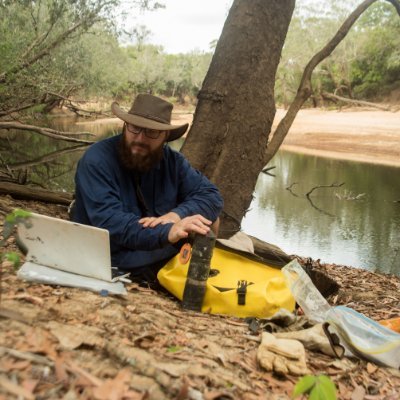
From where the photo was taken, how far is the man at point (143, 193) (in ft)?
9.41

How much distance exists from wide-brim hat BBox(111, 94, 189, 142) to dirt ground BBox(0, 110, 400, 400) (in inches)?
38.6

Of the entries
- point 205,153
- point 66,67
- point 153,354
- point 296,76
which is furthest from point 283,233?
point 296,76

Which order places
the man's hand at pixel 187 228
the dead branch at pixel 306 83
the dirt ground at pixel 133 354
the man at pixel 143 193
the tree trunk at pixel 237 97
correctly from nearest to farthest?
the dirt ground at pixel 133 354 → the man's hand at pixel 187 228 → the man at pixel 143 193 → the tree trunk at pixel 237 97 → the dead branch at pixel 306 83

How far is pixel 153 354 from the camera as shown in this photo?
203 cm

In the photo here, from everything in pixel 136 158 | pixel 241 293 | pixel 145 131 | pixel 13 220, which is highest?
pixel 145 131

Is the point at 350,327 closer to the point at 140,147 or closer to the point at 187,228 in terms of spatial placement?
the point at 187,228

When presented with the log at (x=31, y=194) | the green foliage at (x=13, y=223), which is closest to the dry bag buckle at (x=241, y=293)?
the green foliage at (x=13, y=223)

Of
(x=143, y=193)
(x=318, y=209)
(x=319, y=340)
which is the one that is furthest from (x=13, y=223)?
(x=318, y=209)

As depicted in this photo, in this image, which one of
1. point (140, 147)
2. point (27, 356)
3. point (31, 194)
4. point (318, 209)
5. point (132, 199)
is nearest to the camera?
point (27, 356)

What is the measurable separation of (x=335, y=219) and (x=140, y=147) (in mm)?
10492

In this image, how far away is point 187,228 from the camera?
277 centimetres

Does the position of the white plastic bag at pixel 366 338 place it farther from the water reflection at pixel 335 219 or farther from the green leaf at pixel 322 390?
the water reflection at pixel 335 219

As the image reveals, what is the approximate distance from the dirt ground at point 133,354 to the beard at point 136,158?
736mm

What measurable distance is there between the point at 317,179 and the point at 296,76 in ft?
81.7
